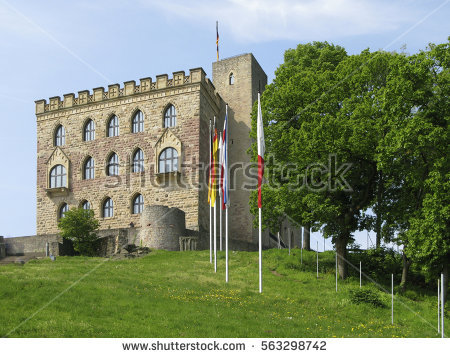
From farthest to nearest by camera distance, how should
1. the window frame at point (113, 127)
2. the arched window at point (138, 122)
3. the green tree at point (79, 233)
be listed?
the window frame at point (113, 127) → the arched window at point (138, 122) → the green tree at point (79, 233)

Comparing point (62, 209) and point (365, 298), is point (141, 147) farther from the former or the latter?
point (365, 298)

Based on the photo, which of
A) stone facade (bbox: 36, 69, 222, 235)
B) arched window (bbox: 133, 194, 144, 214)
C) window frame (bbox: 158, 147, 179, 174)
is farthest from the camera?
arched window (bbox: 133, 194, 144, 214)

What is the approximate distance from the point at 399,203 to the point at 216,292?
11.1 metres

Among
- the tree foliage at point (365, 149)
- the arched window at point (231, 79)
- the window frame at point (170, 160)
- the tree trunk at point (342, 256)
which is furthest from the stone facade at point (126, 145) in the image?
the tree trunk at point (342, 256)

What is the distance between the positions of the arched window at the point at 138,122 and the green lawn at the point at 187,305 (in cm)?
1739

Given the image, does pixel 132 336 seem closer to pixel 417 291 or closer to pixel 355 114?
pixel 355 114

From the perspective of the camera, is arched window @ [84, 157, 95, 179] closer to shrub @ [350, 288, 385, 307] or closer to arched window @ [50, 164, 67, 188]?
arched window @ [50, 164, 67, 188]

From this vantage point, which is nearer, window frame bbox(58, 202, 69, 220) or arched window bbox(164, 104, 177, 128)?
arched window bbox(164, 104, 177, 128)

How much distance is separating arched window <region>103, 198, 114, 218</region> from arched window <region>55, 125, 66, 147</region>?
6717 mm

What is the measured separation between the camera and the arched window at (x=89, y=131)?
4512cm

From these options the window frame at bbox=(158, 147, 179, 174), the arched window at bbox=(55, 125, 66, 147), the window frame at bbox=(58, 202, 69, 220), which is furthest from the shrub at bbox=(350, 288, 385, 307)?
the arched window at bbox=(55, 125, 66, 147)

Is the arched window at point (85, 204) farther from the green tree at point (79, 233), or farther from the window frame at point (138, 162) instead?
the green tree at point (79, 233)

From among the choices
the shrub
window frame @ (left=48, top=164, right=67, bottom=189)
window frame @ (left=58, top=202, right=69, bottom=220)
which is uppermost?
window frame @ (left=48, top=164, right=67, bottom=189)

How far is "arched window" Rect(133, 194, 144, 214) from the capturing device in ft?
138
